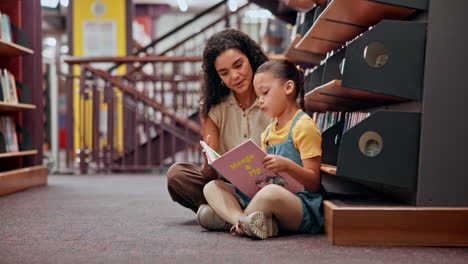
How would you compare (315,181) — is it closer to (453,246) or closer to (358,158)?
(358,158)

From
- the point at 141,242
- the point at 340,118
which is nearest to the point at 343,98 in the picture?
the point at 340,118

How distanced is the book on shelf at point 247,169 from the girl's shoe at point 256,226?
134mm

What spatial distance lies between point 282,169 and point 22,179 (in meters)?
2.44

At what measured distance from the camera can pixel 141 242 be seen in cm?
165

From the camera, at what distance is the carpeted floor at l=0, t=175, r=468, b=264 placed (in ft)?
4.63

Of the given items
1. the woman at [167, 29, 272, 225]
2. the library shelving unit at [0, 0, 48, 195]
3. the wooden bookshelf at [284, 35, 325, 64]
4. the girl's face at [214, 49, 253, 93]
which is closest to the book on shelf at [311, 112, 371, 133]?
the woman at [167, 29, 272, 225]

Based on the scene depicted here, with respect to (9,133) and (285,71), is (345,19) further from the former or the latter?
(9,133)

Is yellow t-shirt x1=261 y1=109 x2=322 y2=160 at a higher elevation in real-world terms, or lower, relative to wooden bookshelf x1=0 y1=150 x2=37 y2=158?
higher

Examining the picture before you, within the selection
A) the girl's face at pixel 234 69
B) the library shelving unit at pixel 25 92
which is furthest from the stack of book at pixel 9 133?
the girl's face at pixel 234 69

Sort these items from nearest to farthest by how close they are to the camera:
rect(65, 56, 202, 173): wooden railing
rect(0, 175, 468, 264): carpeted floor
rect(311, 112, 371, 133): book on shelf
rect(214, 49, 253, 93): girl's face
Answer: rect(0, 175, 468, 264): carpeted floor
rect(311, 112, 371, 133): book on shelf
rect(214, 49, 253, 93): girl's face
rect(65, 56, 202, 173): wooden railing

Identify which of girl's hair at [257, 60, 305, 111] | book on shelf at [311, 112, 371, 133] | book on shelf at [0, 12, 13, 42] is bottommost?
book on shelf at [311, 112, 371, 133]

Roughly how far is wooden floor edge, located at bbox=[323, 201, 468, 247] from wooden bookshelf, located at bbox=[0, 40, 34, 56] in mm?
2476

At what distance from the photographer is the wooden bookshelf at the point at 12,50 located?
10.1ft

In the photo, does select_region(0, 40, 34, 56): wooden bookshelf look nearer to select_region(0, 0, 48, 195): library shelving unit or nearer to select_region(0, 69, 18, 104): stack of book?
select_region(0, 0, 48, 195): library shelving unit
